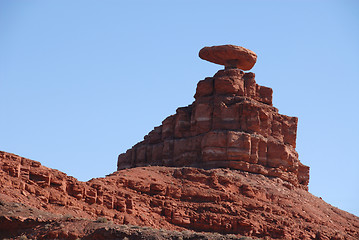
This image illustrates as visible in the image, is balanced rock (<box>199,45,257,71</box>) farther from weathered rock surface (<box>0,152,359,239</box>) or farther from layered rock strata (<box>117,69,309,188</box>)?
weathered rock surface (<box>0,152,359,239</box>)

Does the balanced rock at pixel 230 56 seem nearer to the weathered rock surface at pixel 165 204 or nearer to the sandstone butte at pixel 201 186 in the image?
the sandstone butte at pixel 201 186

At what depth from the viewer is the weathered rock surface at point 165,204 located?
166 ft

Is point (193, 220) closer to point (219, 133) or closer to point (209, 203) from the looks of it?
point (209, 203)

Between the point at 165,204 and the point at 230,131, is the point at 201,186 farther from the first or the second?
the point at 230,131

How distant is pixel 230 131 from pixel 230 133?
355 millimetres

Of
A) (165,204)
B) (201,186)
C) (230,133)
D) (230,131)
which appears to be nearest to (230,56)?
(230,131)

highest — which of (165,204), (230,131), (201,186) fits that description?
(230,131)

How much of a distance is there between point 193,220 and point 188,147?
12577 millimetres

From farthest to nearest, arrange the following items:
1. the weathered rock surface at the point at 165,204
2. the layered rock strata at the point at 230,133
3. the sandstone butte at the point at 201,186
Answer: the layered rock strata at the point at 230,133, the sandstone butte at the point at 201,186, the weathered rock surface at the point at 165,204

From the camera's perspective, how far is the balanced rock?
274ft

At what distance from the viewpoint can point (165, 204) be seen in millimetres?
67750

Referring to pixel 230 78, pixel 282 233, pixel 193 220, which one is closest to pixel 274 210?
pixel 282 233

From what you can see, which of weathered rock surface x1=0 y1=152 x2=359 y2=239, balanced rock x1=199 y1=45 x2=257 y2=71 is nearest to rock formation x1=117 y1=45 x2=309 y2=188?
balanced rock x1=199 y1=45 x2=257 y2=71

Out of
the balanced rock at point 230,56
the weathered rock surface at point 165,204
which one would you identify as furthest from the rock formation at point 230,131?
the weathered rock surface at point 165,204
